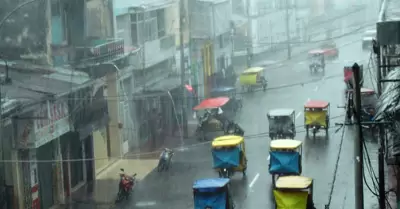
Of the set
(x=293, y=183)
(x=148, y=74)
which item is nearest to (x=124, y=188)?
(x=293, y=183)

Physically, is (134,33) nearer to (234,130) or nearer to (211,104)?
(211,104)

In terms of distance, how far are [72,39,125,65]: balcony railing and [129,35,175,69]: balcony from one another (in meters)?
3.78

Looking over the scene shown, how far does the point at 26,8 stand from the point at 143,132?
1061cm

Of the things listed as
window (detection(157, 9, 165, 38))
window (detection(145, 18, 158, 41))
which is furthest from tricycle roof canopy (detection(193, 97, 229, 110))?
window (detection(157, 9, 165, 38))

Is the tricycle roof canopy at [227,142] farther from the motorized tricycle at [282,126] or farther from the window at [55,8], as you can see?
the window at [55,8]

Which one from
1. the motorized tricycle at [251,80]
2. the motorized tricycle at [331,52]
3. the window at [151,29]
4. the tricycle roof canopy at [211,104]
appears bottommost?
the tricycle roof canopy at [211,104]

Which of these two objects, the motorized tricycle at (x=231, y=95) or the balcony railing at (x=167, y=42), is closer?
the balcony railing at (x=167, y=42)

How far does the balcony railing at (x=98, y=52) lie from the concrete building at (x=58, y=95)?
0.04 m

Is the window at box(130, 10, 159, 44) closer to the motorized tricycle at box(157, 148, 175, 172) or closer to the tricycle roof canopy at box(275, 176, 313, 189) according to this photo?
the motorized tricycle at box(157, 148, 175, 172)

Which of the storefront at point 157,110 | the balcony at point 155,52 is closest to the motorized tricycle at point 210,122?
the storefront at point 157,110

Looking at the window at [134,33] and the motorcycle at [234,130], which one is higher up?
the window at [134,33]

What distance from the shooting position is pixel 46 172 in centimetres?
2461

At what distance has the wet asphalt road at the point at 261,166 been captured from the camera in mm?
24297

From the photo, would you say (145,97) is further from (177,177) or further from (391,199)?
(391,199)
